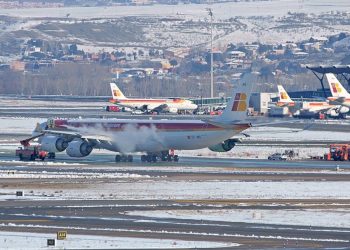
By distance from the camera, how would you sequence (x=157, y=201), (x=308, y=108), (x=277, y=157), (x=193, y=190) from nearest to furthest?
(x=157, y=201), (x=193, y=190), (x=277, y=157), (x=308, y=108)

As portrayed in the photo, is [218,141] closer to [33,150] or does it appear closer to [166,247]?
[33,150]

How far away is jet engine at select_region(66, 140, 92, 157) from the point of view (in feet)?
302

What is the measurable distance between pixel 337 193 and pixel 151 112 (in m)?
129

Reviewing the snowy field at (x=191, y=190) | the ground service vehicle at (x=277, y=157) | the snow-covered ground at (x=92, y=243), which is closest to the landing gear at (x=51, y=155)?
the ground service vehicle at (x=277, y=157)

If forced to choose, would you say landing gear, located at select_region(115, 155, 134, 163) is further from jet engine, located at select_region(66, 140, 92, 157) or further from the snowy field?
Result: the snowy field

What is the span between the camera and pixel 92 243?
46.5 meters

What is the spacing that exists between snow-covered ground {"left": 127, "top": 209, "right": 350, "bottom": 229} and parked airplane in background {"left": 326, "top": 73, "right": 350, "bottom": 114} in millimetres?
112173

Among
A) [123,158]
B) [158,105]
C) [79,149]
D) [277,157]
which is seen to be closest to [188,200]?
[123,158]

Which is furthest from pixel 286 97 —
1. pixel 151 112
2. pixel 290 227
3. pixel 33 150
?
pixel 290 227

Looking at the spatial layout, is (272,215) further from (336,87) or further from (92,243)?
(336,87)

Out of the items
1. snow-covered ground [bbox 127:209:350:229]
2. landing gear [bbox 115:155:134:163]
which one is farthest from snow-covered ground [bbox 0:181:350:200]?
landing gear [bbox 115:155:134:163]

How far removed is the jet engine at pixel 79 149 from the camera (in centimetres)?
9194

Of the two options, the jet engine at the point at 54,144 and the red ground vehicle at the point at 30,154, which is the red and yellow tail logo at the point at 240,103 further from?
the red ground vehicle at the point at 30,154

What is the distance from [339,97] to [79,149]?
269 feet
